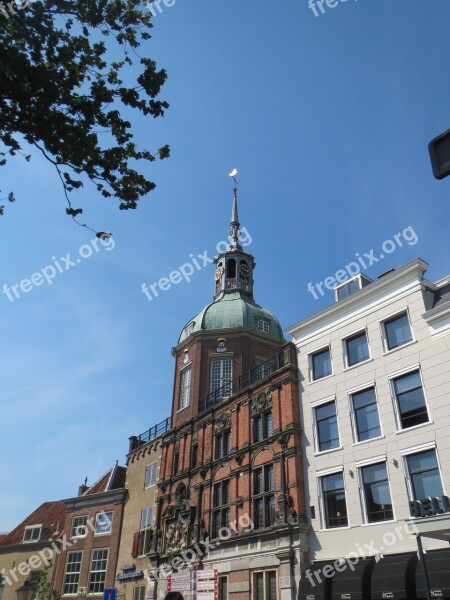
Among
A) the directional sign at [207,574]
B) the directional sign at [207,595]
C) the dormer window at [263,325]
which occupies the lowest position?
the directional sign at [207,595]

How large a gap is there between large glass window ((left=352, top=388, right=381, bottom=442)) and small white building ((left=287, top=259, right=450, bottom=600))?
0.14 feet

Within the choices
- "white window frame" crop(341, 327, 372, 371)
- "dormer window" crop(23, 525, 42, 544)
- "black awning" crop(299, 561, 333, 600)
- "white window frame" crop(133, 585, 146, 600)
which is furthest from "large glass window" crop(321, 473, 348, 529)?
"dormer window" crop(23, 525, 42, 544)

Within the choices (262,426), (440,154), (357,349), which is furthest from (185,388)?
(440,154)

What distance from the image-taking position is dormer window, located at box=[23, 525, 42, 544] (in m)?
45.6

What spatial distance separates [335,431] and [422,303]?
697cm

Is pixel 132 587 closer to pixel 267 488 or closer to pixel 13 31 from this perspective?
pixel 267 488

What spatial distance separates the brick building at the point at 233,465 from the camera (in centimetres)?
2397

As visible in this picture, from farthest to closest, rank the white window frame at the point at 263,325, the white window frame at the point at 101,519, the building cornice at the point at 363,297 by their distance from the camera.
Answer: the white window frame at the point at 263,325 < the white window frame at the point at 101,519 < the building cornice at the point at 363,297

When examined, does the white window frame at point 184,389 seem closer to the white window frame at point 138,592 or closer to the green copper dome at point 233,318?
the green copper dome at point 233,318

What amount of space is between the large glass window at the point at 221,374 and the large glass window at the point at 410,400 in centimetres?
1580

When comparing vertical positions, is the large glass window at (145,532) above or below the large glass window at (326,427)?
below

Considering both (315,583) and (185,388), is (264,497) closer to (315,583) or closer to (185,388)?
(315,583)

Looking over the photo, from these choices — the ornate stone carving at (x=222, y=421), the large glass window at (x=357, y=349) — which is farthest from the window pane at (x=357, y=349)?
the ornate stone carving at (x=222, y=421)

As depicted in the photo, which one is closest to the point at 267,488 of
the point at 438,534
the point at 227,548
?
the point at 227,548
